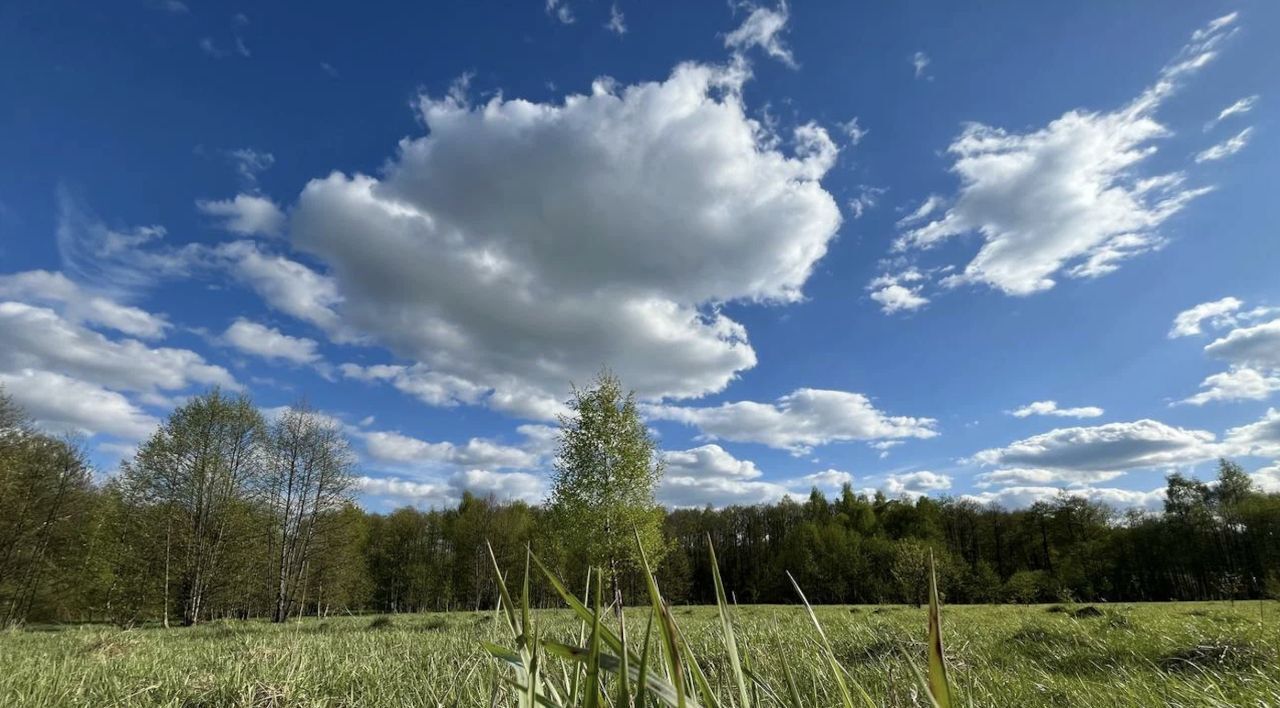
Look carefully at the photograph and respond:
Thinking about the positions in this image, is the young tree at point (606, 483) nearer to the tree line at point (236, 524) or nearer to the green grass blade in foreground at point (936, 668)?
the tree line at point (236, 524)

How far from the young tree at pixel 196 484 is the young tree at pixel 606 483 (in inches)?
771

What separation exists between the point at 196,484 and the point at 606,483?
23.5 m

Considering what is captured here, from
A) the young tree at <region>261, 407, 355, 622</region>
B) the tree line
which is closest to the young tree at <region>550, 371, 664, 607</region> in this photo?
the tree line

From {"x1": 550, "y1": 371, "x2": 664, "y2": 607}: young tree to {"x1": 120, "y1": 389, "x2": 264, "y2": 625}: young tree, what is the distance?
64.3ft

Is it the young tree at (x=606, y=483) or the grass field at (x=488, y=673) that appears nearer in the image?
the grass field at (x=488, y=673)

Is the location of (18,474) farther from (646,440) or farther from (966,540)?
(966,540)

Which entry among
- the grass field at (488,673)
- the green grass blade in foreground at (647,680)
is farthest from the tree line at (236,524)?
the green grass blade in foreground at (647,680)

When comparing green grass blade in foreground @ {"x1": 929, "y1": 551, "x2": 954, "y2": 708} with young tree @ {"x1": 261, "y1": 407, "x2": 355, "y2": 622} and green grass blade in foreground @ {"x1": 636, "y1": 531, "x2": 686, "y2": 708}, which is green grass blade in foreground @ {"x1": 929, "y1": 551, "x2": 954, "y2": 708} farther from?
young tree @ {"x1": 261, "y1": 407, "x2": 355, "y2": 622}

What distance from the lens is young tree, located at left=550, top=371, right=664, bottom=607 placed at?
95.1 ft

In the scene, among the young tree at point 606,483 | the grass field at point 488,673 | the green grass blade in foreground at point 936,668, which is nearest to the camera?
the green grass blade in foreground at point 936,668

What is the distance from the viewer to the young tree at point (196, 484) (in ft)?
105

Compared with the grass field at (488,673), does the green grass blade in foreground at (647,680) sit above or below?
above

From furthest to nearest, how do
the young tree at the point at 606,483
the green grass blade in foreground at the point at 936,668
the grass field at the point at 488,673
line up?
1. the young tree at the point at 606,483
2. the grass field at the point at 488,673
3. the green grass blade in foreground at the point at 936,668

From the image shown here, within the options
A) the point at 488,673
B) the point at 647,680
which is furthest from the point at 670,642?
the point at 488,673
